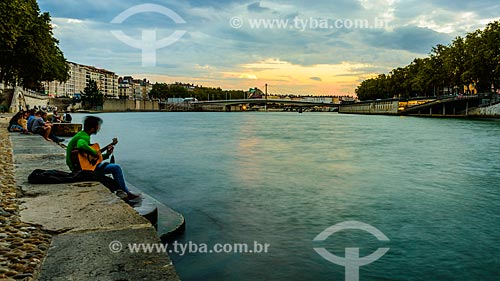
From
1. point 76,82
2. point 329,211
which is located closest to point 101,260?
point 329,211

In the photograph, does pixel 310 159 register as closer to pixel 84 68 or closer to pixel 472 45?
pixel 472 45

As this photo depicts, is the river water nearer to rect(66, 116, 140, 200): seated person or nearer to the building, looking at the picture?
rect(66, 116, 140, 200): seated person

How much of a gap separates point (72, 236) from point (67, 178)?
2.94 metres

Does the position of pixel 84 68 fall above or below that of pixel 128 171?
above

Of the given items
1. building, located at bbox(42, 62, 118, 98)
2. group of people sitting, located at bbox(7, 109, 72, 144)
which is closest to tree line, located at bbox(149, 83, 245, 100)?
building, located at bbox(42, 62, 118, 98)

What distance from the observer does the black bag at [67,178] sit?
6824mm

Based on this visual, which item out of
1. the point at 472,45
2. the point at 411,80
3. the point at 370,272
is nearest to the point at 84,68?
the point at 411,80

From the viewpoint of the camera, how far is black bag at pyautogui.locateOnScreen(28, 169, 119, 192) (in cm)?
682

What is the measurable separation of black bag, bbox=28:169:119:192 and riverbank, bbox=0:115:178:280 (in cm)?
20

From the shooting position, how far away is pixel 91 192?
613 centimetres

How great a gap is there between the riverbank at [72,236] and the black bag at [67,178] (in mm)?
202

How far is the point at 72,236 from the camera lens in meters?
4.17

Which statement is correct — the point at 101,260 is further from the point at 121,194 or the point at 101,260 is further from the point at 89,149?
the point at 89,149

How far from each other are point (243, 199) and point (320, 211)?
6.25 ft
